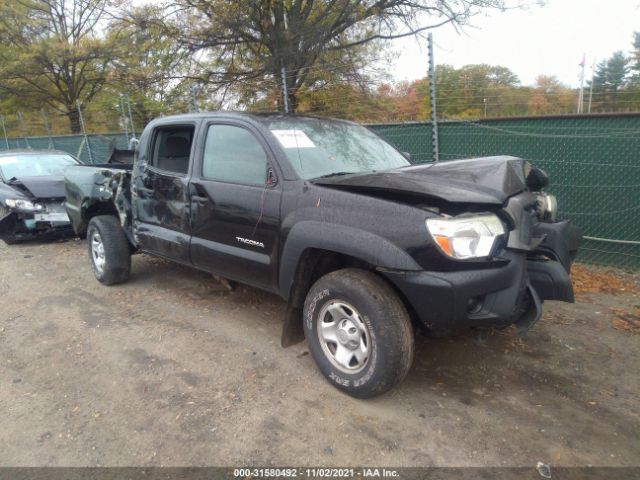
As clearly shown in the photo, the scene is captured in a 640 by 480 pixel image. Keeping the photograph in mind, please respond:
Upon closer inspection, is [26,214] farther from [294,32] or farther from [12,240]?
[294,32]

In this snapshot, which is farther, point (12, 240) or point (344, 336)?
point (12, 240)

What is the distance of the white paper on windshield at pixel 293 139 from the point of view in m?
3.44

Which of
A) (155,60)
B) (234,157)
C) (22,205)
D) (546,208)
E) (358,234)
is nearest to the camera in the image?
(358,234)

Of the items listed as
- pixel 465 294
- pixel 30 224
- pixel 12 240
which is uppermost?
pixel 465 294

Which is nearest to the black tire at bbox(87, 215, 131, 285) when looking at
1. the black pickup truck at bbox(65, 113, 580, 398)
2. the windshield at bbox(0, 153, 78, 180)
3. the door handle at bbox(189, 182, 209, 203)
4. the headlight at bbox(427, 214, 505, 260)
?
the black pickup truck at bbox(65, 113, 580, 398)

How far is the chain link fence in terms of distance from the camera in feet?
17.1

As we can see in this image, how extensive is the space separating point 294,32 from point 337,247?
8.70 meters

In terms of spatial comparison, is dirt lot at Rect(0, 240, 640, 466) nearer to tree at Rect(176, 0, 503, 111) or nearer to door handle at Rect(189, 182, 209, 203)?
door handle at Rect(189, 182, 209, 203)

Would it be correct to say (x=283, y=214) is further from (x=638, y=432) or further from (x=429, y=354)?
(x=638, y=432)

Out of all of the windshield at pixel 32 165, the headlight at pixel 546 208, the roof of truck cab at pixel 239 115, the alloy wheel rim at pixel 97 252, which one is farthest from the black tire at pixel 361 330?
the windshield at pixel 32 165

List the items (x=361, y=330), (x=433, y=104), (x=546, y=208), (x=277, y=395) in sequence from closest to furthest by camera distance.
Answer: (x=361, y=330), (x=277, y=395), (x=546, y=208), (x=433, y=104)

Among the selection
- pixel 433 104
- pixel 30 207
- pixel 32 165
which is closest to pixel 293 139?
pixel 433 104

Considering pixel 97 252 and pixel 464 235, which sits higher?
pixel 464 235

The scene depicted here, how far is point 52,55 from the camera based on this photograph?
68.8 feet
